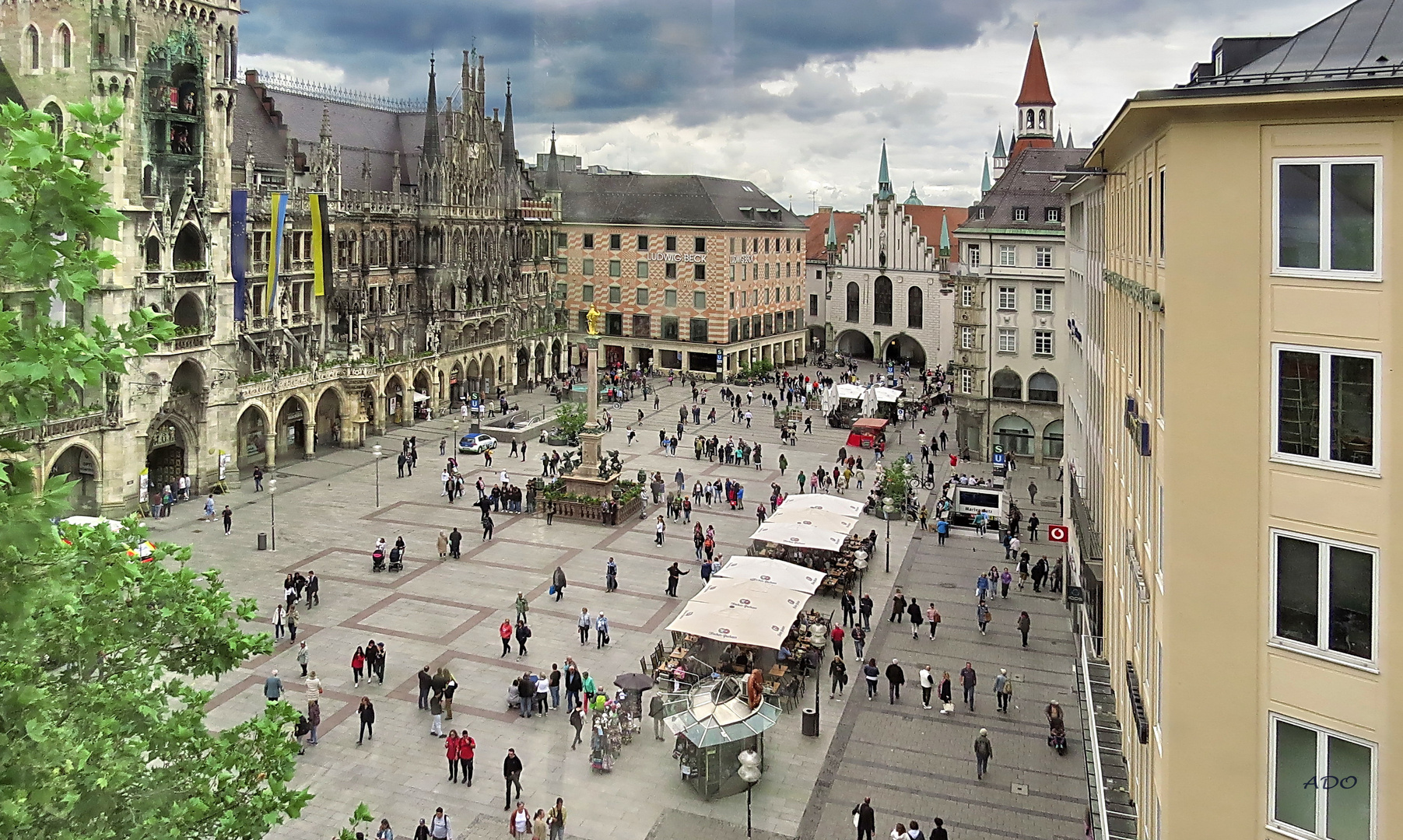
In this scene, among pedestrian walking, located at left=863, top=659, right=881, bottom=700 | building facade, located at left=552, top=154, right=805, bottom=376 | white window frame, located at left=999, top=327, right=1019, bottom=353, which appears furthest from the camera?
building facade, located at left=552, top=154, right=805, bottom=376

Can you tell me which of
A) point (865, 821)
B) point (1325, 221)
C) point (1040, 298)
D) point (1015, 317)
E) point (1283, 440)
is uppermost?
point (1040, 298)

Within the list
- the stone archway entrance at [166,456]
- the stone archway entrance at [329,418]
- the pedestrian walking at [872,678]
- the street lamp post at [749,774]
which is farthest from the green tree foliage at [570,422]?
the street lamp post at [749,774]

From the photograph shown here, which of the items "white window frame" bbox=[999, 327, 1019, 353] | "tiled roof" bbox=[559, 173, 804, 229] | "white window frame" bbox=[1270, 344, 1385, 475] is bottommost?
"white window frame" bbox=[1270, 344, 1385, 475]

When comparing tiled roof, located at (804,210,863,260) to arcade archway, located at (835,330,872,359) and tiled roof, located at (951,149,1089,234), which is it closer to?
Answer: arcade archway, located at (835,330,872,359)

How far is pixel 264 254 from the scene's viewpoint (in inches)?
2793

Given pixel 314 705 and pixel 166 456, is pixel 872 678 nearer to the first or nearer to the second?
pixel 314 705

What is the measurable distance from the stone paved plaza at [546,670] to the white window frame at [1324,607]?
42.9ft

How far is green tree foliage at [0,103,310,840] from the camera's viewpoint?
1042 centimetres

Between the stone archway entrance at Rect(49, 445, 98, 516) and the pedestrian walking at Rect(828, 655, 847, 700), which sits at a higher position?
the stone archway entrance at Rect(49, 445, 98, 516)

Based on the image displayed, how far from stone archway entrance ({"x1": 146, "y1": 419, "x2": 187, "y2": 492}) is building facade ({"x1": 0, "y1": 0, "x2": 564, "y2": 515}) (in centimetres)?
12

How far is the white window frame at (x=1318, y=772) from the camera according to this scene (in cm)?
1355

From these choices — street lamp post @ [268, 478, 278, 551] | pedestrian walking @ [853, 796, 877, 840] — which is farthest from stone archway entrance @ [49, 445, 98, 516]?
pedestrian walking @ [853, 796, 877, 840]

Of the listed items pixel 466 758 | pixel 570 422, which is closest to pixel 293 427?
pixel 570 422

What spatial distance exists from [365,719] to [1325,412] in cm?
2436
